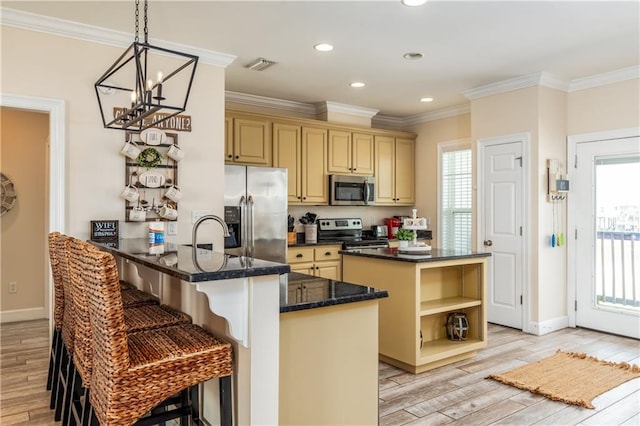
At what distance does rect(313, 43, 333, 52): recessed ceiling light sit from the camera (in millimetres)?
3752

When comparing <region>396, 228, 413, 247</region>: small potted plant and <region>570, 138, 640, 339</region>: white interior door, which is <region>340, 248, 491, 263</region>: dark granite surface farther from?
<region>570, 138, 640, 339</region>: white interior door

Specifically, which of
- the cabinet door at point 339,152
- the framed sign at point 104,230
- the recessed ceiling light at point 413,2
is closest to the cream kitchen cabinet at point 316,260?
the cabinet door at point 339,152

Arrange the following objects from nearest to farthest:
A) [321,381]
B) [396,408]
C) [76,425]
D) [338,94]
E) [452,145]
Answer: [321,381] → [76,425] → [396,408] → [338,94] → [452,145]

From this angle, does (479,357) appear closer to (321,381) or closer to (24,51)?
(321,381)

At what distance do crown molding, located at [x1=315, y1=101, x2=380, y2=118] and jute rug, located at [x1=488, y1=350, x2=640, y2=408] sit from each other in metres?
3.71

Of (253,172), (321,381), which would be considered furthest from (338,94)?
(321,381)

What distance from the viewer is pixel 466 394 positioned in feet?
10.1

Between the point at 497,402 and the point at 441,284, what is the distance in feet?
3.82

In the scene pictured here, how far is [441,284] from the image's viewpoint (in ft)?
12.9

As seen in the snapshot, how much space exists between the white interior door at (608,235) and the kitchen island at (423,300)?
1665 mm

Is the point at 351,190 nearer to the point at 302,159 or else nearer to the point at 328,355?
the point at 302,159

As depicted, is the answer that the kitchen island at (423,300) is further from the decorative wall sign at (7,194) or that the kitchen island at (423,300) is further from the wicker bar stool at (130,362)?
the decorative wall sign at (7,194)

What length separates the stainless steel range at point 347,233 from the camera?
5.78 meters

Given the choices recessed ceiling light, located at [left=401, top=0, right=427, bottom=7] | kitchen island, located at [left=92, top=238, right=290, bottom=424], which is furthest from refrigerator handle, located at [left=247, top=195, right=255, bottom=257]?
kitchen island, located at [left=92, top=238, right=290, bottom=424]
